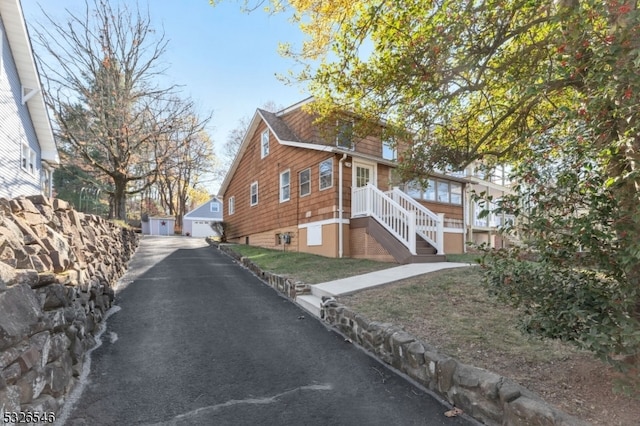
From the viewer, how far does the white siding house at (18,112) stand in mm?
10242

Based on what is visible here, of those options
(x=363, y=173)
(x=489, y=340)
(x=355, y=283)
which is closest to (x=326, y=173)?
(x=363, y=173)

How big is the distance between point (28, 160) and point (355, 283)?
12.8 metres

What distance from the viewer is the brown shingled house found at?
10109 millimetres

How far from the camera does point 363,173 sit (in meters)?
12.2

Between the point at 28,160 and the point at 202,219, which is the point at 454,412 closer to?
the point at 28,160

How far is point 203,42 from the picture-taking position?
13.5 metres

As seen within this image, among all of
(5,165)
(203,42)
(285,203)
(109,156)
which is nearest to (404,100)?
(285,203)

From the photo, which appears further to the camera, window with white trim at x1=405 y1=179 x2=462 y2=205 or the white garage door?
the white garage door

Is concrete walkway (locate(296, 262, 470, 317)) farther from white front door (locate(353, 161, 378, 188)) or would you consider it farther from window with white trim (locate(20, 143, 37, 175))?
window with white trim (locate(20, 143, 37, 175))

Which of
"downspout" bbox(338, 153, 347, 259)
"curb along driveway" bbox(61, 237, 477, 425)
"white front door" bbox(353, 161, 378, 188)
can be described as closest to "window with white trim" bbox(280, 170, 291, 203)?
"white front door" bbox(353, 161, 378, 188)

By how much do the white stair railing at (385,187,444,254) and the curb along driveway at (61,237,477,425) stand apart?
5.16 m

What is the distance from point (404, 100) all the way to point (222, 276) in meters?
6.76

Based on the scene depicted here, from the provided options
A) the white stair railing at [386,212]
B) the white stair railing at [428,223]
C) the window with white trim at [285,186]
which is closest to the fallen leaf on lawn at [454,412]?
the white stair railing at [386,212]

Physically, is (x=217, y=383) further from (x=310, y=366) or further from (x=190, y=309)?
(x=190, y=309)
